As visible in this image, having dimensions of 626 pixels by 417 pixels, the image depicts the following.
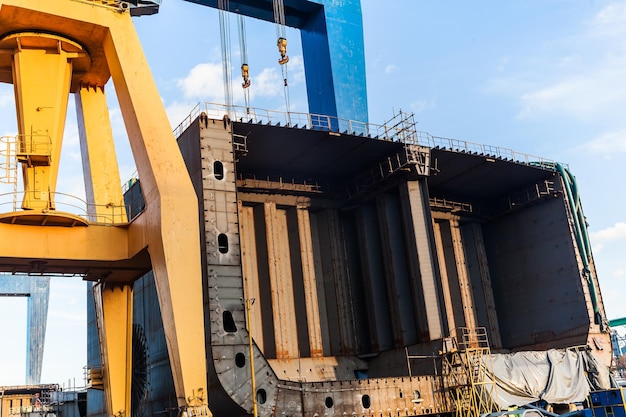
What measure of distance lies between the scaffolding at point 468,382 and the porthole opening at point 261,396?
812 centimetres

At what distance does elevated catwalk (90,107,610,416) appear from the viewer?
2339 centimetres

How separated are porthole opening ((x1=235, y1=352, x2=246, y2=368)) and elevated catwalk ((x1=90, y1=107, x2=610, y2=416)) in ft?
0.16

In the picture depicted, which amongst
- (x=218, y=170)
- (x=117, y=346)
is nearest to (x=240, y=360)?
(x=117, y=346)

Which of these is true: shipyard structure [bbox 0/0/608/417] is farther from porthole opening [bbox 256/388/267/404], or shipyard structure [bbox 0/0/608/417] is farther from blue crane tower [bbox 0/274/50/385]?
blue crane tower [bbox 0/274/50/385]

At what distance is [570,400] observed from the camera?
1110 inches

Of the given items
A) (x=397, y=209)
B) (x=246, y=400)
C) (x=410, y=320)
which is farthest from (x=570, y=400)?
(x=246, y=400)

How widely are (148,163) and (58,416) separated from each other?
94.6ft

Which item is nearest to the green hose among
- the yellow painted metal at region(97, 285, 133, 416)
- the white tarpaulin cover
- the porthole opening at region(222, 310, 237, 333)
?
the white tarpaulin cover

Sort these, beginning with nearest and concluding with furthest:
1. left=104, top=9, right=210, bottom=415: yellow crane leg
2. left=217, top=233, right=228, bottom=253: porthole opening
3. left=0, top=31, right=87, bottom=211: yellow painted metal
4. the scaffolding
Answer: left=104, top=9, right=210, bottom=415: yellow crane leg
left=0, top=31, right=87, bottom=211: yellow painted metal
left=217, top=233, right=228, bottom=253: porthole opening
the scaffolding

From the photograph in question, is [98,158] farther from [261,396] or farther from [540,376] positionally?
[540,376]

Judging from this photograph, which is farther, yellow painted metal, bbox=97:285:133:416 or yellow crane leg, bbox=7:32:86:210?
yellow painted metal, bbox=97:285:133:416

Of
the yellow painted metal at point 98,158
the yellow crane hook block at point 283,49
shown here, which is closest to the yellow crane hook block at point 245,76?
the yellow crane hook block at point 283,49

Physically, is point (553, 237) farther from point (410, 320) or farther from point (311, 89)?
point (311, 89)

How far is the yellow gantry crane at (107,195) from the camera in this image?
1906 centimetres
